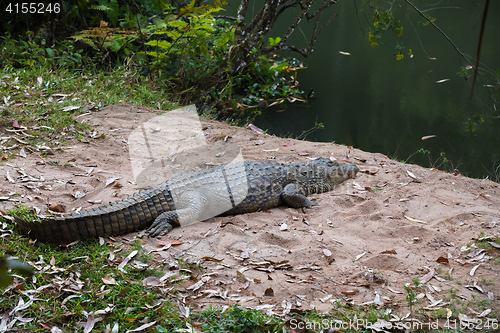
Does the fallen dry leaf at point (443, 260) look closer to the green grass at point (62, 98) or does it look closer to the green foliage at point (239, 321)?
the green foliage at point (239, 321)

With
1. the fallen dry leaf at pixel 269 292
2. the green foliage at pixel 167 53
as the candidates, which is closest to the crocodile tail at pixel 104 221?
the fallen dry leaf at pixel 269 292

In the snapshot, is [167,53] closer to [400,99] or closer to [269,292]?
[269,292]

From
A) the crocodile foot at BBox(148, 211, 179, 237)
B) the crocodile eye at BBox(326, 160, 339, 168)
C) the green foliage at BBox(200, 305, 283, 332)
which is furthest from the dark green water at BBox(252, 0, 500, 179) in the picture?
the green foliage at BBox(200, 305, 283, 332)

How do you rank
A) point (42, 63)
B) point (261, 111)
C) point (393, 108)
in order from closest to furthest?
point (42, 63), point (261, 111), point (393, 108)

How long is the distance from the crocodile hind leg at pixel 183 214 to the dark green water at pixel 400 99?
4.71 metres

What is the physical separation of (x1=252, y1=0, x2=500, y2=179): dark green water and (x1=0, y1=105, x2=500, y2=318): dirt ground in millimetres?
3097

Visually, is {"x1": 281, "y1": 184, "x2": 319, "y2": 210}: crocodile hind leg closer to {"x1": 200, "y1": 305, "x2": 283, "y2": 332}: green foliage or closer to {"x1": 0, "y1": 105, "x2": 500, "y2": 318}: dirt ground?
{"x1": 0, "y1": 105, "x2": 500, "y2": 318}: dirt ground

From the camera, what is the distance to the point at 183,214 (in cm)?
375

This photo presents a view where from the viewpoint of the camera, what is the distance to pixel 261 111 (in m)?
9.13

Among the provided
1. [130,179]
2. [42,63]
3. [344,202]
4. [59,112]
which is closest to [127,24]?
[42,63]

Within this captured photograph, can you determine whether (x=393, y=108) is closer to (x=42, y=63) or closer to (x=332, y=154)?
(x=332, y=154)

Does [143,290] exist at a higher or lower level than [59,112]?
lower

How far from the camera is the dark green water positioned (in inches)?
340

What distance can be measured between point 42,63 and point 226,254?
19.1 feet
